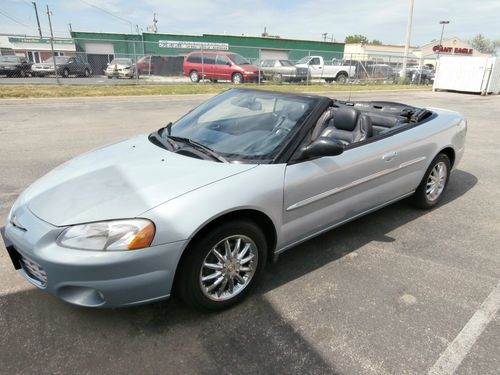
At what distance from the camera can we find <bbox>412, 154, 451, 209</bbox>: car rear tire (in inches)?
165

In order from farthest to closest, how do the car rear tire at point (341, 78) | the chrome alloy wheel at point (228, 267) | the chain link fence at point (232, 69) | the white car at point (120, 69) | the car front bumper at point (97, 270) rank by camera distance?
the car rear tire at point (341, 78) → the white car at point (120, 69) → the chain link fence at point (232, 69) → the chrome alloy wheel at point (228, 267) → the car front bumper at point (97, 270)

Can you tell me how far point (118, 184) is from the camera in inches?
98.7

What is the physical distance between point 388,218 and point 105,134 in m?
6.02

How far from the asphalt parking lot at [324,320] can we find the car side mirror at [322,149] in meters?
0.99

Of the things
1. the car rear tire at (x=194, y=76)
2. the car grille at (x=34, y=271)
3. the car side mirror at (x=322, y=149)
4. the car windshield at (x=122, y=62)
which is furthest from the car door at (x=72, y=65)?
the car side mirror at (x=322, y=149)

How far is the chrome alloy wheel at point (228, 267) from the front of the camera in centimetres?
246

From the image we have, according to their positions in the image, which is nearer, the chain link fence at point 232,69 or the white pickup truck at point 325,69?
the chain link fence at point 232,69

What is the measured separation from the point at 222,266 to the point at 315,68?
23189 mm

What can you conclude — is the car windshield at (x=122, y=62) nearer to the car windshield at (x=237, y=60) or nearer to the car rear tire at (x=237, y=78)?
the car windshield at (x=237, y=60)

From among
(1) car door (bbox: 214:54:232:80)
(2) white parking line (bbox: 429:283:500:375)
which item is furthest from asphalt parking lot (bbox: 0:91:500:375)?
(1) car door (bbox: 214:54:232:80)

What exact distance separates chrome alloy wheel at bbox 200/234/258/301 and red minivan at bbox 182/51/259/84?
61.5ft

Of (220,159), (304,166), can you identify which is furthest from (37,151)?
(304,166)

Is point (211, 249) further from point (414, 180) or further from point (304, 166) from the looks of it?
point (414, 180)

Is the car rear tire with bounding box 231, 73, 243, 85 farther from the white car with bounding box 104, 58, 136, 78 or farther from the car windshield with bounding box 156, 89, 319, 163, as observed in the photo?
the car windshield with bounding box 156, 89, 319, 163
